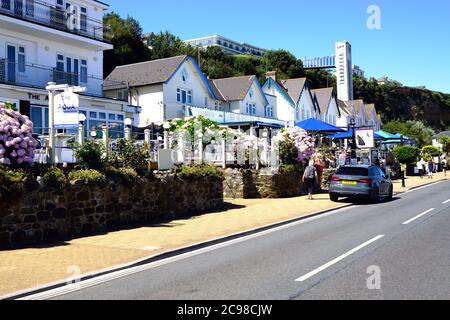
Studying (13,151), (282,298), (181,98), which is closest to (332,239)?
(282,298)

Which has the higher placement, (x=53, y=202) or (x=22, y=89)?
(x=22, y=89)

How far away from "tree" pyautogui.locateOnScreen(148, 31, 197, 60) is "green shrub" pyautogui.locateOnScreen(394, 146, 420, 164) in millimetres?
32249

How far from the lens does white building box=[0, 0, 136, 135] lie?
2342 centimetres

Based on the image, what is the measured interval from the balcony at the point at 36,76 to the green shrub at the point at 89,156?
37.0ft

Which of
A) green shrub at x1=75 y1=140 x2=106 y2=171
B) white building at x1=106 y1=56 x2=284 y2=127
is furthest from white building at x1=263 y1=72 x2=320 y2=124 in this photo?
green shrub at x1=75 y1=140 x2=106 y2=171

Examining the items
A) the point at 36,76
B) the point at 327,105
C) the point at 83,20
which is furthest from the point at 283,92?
the point at 36,76

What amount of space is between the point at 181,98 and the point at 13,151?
2717cm

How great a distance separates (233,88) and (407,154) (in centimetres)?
1706

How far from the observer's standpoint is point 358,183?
779 inches

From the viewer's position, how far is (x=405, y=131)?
81.9m

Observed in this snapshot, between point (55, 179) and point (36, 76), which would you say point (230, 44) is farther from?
point (55, 179)
